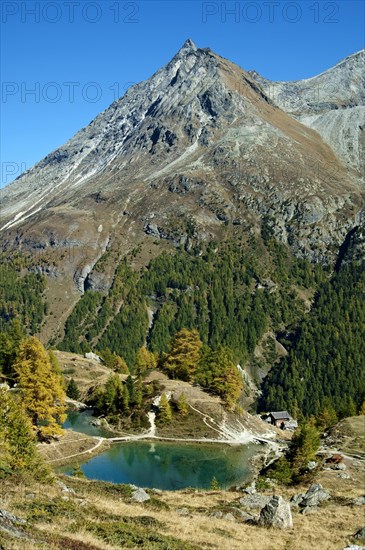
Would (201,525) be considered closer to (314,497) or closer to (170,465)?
(314,497)

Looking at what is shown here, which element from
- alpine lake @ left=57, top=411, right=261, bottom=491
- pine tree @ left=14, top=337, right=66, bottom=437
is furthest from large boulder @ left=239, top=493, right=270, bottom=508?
pine tree @ left=14, top=337, right=66, bottom=437

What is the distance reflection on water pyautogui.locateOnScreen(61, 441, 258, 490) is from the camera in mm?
79875

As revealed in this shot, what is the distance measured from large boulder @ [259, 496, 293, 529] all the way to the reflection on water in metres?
39.8

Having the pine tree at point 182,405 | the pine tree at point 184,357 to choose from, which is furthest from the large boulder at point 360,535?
the pine tree at point 184,357

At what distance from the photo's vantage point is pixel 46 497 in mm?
35094

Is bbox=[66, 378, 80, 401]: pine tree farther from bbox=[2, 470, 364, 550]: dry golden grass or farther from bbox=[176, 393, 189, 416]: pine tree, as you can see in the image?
bbox=[2, 470, 364, 550]: dry golden grass

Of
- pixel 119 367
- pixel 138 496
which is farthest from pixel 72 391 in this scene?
pixel 138 496

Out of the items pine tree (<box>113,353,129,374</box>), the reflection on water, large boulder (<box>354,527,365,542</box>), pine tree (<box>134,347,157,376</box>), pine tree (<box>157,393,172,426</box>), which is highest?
pine tree (<box>134,347,157,376</box>)

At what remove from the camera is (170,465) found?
88500 millimetres

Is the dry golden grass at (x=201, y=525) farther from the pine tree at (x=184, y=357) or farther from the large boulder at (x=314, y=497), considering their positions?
the pine tree at (x=184, y=357)

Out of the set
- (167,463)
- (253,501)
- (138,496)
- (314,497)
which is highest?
(138,496)

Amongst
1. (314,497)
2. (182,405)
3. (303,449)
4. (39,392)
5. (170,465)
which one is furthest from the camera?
(182,405)

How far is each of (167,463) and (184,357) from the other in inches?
1817

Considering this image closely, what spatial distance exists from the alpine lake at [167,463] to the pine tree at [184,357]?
103 ft
